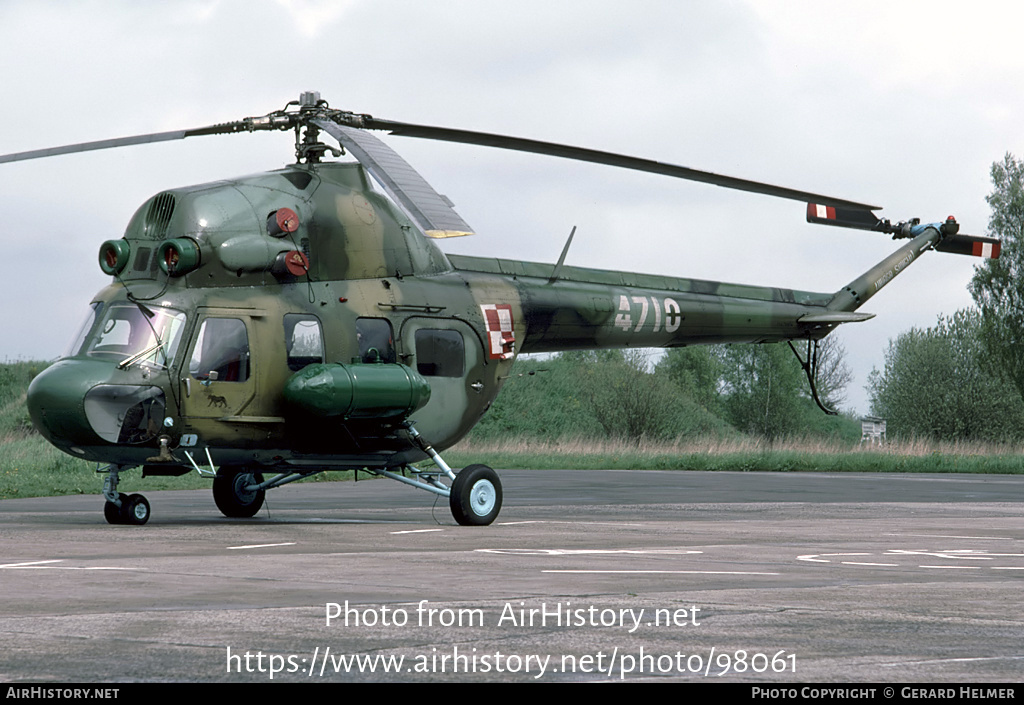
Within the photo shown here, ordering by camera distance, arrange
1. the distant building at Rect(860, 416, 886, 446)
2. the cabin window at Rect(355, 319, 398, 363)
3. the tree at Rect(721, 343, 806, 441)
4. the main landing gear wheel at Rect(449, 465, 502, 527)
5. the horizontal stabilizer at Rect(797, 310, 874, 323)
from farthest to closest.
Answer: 1. the tree at Rect(721, 343, 806, 441)
2. the distant building at Rect(860, 416, 886, 446)
3. the horizontal stabilizer at Rect(797, 310, 874, 323)
4. the cabin window at Rect(355, 319, 398, 363)
5. the main landing gear wheel at Rect(449, 465, 502, 527)

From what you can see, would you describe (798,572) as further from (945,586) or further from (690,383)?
(690,383)

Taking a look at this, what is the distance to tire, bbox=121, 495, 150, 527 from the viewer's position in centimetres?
1477

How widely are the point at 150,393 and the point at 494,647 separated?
9.02 metres

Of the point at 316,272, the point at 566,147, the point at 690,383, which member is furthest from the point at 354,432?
the point at 690,383

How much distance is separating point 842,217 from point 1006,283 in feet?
133

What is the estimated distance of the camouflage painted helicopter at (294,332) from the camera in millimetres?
13938

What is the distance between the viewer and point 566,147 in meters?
14.6

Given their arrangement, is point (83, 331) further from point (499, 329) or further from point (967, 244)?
point (967, 244)

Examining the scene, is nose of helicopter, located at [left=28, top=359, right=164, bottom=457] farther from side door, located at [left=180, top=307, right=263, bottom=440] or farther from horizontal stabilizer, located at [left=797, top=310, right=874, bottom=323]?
horizontal stabilizer, located at [left=797, top=310, right=874, bottom=323]

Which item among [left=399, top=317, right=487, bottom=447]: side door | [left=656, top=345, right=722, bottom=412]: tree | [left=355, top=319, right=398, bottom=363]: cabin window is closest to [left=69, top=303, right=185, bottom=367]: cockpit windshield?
[left=355, top=319, right=398, bottom=363]: cabin window

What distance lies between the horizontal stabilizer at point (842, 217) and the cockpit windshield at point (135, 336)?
11096mm

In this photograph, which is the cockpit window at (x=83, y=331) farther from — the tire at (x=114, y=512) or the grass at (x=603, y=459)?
the grass at (x=603, y=459)

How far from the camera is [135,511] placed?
14.9 m

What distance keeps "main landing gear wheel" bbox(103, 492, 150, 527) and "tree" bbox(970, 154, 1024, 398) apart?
49.4 meters
